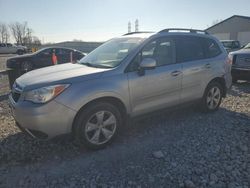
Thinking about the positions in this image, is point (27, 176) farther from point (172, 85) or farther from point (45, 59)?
point (45, 59)

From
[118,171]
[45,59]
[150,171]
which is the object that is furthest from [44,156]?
[45,59]

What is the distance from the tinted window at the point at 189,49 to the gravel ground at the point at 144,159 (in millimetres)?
1320

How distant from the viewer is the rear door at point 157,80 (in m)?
4.10

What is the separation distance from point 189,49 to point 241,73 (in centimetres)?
443

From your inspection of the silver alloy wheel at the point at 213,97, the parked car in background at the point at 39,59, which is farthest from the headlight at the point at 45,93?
the parked car in background at the point at 39,59

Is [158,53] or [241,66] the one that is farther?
[241,66]

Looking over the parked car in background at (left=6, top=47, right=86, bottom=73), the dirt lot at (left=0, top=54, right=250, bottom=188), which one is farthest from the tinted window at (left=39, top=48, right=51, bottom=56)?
the dirt lot at (left=0, top=54, right=250, bottom=188)

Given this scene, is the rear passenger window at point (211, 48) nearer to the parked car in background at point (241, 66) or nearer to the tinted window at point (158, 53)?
the tinted window at point (158, 53)

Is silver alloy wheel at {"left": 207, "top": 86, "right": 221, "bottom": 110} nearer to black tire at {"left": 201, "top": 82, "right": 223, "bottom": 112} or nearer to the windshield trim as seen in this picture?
black tire at {"left": 201, "top": 82, "right": 223, "bottom": 112}

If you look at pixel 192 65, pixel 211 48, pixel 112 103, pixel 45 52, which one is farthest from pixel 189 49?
pixel 45 52

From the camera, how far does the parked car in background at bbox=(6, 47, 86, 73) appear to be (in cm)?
1398

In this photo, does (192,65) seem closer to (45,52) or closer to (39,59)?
(39,59)

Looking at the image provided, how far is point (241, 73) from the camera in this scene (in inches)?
336

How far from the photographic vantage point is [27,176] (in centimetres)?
→ 325
